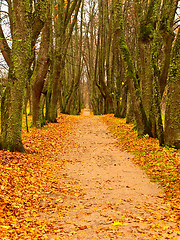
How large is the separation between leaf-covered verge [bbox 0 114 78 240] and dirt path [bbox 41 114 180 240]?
0.22 m

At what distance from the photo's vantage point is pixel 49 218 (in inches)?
186

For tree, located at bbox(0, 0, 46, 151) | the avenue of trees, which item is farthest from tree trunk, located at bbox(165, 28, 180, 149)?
tree, located at bbox(0, 0, 46, 151)

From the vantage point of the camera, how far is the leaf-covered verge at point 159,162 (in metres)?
5.83

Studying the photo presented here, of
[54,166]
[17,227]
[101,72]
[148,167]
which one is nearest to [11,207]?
[17,227]

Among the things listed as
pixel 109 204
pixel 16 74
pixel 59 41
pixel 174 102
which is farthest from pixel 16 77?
pixel 59 41

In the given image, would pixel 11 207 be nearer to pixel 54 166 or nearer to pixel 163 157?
pixel 54 166

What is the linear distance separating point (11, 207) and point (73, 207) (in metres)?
1.23

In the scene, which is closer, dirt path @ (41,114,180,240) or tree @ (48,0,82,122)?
dirt path @ (41,114,180,240)

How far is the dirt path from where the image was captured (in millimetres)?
4113

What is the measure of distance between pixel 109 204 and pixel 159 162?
122 inches

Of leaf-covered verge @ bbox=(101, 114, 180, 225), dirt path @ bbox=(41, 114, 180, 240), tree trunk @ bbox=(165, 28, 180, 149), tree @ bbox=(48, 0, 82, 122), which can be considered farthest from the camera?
tree @ bbox=(48, 0, 82, 122)

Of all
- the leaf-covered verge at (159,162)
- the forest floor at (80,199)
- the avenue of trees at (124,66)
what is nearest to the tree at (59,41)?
the avenue of trees at (124,66)

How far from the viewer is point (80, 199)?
226 inches

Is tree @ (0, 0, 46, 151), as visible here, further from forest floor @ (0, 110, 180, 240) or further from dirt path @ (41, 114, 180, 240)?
dirt path @ (41, 114, 180, 240)
